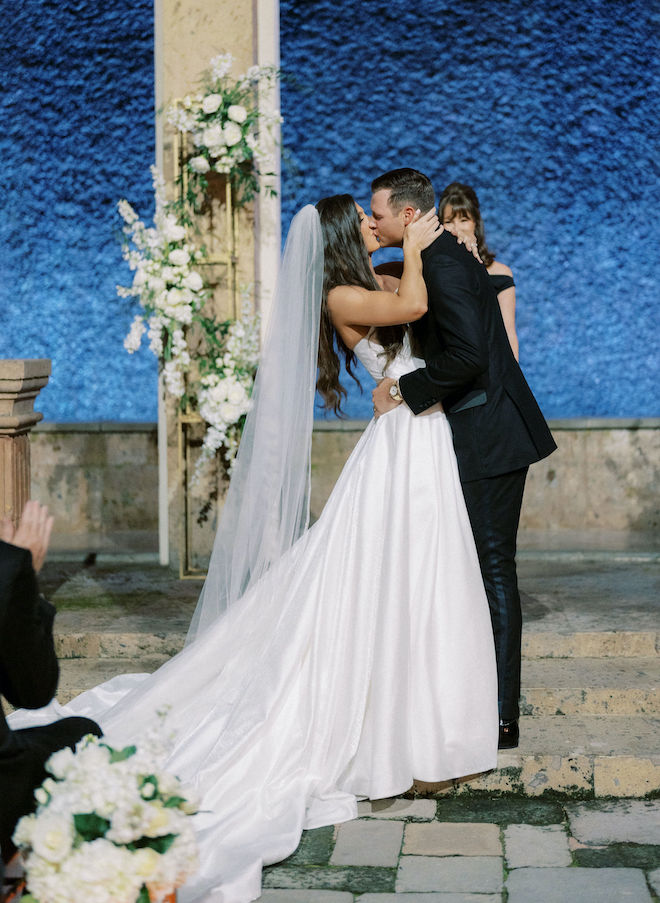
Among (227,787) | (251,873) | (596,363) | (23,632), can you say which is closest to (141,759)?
(23,632)

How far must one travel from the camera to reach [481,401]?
3592 millimetres

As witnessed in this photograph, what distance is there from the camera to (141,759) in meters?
2.12

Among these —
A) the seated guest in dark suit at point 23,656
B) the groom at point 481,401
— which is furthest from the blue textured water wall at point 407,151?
the seated guest in dark suit at point 23,656

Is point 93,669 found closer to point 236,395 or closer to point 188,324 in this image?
point 236,395

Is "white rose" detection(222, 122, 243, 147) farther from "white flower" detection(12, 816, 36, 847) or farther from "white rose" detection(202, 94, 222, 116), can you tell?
"white flower" detection(12, 816, 36, 847)

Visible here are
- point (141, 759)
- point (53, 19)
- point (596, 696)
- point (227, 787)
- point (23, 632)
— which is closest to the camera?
point (141, 759)

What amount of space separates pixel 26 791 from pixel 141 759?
0.38 meters

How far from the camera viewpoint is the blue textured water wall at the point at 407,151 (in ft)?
30.7

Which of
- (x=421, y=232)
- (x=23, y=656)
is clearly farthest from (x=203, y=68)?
(x=23, y=656)

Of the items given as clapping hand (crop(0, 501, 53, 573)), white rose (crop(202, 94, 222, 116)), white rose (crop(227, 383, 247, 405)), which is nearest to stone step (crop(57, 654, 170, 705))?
white rose (crop(227, 383, 247, 405))

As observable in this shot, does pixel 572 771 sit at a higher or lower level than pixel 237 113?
lower

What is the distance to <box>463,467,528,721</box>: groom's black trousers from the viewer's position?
3.61 meters

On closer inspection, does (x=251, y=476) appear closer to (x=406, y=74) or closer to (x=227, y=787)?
(x=227, y=787)

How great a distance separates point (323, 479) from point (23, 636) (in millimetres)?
4257
